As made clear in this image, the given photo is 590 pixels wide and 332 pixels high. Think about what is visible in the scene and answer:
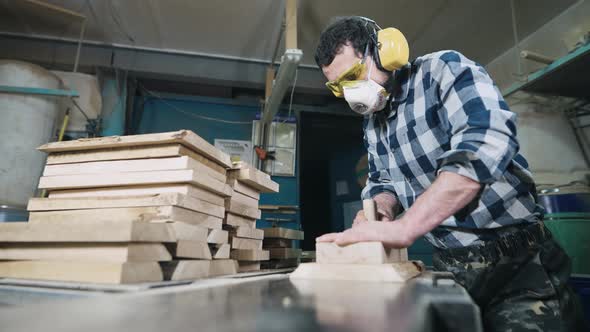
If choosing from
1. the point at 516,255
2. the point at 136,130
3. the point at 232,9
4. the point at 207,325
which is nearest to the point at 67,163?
the point at 207,325

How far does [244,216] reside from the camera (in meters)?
1.85

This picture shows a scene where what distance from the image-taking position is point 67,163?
1498 mm

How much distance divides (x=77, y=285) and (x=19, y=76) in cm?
315

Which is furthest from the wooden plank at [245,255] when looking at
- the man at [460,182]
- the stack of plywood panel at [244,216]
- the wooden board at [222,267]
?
the man at [460,182]

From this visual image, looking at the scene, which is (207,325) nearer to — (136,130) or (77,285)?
(77,285)

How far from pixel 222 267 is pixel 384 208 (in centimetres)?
90

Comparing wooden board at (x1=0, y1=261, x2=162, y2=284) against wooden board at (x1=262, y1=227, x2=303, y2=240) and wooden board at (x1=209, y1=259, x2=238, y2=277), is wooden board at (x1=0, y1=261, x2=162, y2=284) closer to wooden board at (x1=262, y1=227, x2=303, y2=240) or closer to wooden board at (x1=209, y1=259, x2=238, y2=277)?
wooden board at (x1=209, y1=259, x2=238, y2=277)

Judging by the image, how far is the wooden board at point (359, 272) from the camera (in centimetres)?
103

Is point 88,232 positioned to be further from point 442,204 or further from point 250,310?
point 442,204

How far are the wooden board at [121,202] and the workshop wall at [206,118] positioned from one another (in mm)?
3045

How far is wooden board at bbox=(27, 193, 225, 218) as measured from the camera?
1251 mm

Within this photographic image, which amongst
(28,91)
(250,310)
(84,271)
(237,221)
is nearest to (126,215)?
(84,271)

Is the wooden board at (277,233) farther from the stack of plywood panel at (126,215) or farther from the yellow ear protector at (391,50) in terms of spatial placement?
the yellow ear protector at (391,50)

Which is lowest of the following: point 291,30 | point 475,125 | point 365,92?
point 475,125
